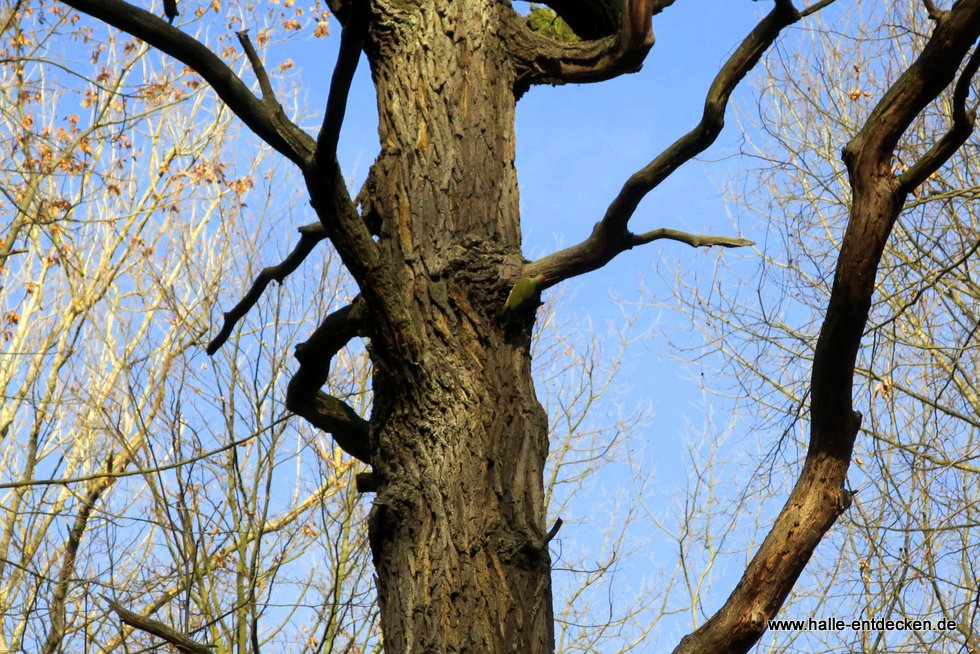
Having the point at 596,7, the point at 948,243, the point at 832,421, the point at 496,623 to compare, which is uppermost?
the point at 948,243

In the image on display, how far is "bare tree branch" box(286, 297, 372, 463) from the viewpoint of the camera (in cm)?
295

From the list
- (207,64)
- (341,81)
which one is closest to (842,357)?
(341,81)

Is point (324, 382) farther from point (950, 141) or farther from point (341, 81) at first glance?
point (950, 141)

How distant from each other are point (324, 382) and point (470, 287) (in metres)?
0.62

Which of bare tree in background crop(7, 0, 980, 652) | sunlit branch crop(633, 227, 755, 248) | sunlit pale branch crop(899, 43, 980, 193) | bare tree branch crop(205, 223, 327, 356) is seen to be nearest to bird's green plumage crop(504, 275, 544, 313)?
bare tree in background crop(7, 0, 980, 652)

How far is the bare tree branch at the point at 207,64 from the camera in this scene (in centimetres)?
236

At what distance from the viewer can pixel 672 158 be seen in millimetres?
2662

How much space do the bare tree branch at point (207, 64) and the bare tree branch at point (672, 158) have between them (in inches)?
32.3

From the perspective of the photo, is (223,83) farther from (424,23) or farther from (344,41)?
(424,23)

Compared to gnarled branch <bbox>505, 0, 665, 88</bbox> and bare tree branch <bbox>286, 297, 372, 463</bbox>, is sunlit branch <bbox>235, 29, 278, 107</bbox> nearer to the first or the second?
bare tree branch <bbox>286, 297, 372, 463</bbox>

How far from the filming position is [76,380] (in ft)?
28.6

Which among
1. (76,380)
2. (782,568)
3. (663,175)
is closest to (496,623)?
(782,568)

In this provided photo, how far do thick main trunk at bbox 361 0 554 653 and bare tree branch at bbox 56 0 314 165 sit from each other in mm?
490

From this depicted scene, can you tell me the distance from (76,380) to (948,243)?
7.35 m
